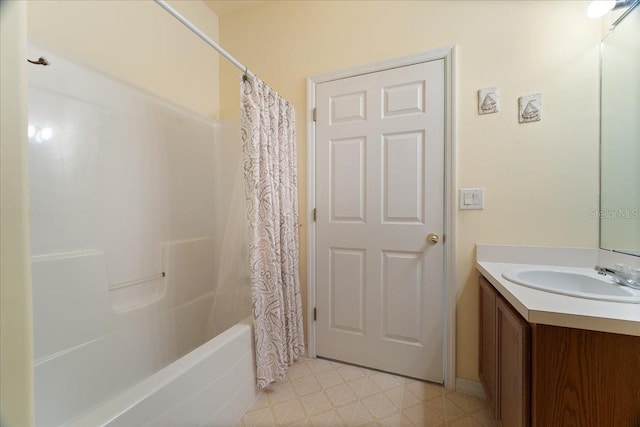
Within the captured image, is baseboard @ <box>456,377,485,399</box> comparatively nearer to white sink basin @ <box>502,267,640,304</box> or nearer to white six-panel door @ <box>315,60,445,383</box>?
white six-panel door @ <box>315,60,445,383</box>

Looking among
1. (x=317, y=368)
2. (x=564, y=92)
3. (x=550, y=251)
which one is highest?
(x=564, y=92)

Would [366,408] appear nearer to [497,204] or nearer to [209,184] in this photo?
[497,204]

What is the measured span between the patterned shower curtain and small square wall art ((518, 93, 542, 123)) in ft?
4.52

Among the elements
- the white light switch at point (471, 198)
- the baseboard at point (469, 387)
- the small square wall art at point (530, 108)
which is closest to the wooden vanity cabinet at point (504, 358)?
the baseboard at point (469, 387)

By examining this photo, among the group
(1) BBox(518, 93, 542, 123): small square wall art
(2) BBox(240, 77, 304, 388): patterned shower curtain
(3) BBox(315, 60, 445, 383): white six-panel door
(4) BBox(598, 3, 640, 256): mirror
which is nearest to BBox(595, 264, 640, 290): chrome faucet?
(4) BBox(598, 3, 640, 256): mirror

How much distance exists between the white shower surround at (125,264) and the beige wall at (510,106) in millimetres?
1328

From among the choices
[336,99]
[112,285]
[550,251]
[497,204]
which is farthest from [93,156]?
[550,251]

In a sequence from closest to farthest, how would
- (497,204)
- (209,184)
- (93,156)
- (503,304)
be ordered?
(503,304) < (93,156) < (497,204) < (209,184)

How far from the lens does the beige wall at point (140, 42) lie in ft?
3.97

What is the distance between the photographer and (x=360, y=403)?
1.42m

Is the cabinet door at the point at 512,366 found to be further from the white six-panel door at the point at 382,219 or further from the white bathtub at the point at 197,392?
the white bathtub at the point at 197,392

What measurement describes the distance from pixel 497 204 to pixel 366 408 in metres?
1.36

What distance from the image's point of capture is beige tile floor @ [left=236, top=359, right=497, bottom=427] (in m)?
1.29

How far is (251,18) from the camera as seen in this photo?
2.05 metres
